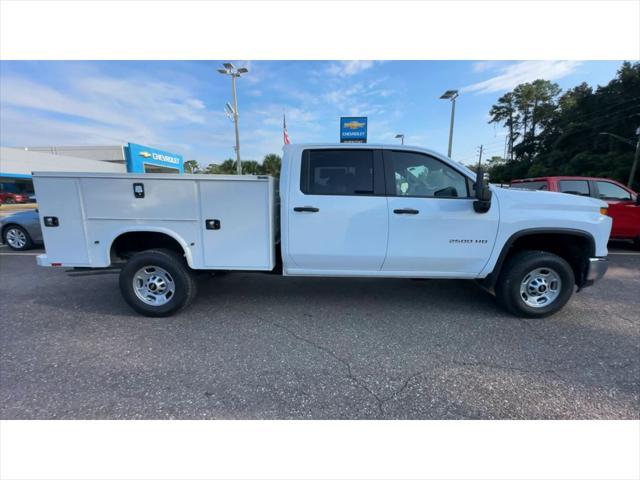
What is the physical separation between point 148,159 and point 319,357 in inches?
842

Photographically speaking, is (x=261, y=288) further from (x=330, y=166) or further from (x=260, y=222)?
(x=330, y=166)

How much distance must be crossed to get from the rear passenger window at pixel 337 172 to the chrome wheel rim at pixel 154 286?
2.01 metres

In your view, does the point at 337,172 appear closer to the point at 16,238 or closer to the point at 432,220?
the point at 432,220

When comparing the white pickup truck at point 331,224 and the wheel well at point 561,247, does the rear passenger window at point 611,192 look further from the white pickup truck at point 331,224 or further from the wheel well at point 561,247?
the wheel well at point 561,247

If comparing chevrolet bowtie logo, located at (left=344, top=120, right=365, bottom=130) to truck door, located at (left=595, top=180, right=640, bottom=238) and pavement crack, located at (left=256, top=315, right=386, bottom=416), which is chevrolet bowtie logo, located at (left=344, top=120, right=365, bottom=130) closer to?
truck door, located at (left=595, top=180, right=640, bottom=238)

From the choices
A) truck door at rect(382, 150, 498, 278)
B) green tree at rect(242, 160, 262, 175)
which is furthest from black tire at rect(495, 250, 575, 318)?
green tree at rect(242, 160, 262, 175)

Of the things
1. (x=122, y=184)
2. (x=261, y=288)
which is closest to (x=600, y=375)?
(x=261, y=288)

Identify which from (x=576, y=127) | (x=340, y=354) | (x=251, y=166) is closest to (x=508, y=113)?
(x=576, y=127)

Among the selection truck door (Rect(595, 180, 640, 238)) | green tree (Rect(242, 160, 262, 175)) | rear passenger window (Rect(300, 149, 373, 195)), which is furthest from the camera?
green tree (Rect(242, 160, 262, 175))

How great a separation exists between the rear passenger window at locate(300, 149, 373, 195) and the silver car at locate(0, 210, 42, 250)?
768 centimetres

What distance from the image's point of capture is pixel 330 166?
131 inches

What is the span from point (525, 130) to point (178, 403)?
64.9 meters

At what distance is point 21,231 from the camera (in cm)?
688

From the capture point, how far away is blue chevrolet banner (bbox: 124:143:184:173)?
1667 centimetres
